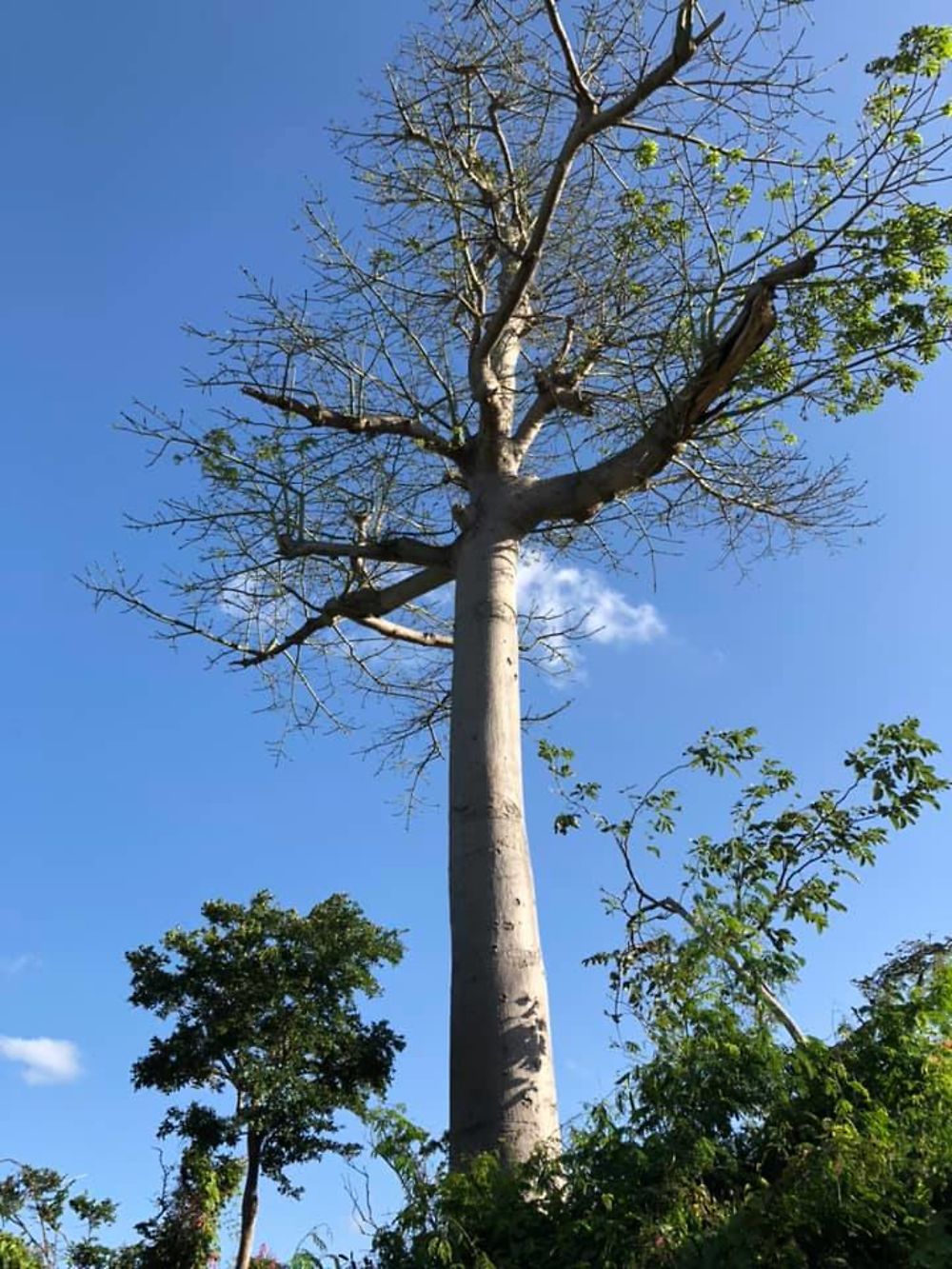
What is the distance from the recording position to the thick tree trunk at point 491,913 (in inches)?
144

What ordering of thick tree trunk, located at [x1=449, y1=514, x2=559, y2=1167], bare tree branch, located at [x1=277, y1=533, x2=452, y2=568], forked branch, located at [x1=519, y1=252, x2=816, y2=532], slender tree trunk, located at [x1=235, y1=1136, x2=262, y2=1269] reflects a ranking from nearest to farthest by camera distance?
thick tree trunk, located at [x1=449, y1=514, x2=559, y2=1167]
forked branch, located at [x1=519, y1=252, x2=816, y2=532]
bare tree branch, located at [x1=277, y1=533, x2=452, y2=568]
slender tree trunk, located at [x1=235, y1=1136, x2=262, y2=1269]

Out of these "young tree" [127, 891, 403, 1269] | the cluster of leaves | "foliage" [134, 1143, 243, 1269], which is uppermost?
"young tree" [127, 891, 403, 1269]

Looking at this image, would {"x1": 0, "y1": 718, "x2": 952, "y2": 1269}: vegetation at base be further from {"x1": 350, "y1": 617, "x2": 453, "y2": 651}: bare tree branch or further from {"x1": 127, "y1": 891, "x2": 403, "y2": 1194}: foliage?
{"x1": 127, "y1": 891, "x2": 403, "y2": 1194}: foliage

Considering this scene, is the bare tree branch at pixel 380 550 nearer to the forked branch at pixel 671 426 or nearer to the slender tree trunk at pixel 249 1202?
the forked branch at pixel 671 426

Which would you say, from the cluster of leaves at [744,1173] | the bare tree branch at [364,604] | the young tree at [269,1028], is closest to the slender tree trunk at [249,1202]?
the young tree at [269,1028]

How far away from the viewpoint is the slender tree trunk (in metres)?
8.36

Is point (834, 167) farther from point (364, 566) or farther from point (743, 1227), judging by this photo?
point (743, 1227)

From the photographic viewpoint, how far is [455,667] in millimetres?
4832

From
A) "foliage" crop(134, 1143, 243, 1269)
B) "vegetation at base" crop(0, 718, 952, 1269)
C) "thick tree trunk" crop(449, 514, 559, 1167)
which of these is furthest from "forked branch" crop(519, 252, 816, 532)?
"foliage" crop(134, 1143, 243, 1269)

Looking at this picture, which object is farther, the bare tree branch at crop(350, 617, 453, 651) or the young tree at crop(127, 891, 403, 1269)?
the young tree at crop(127, 891, 403, 1269)

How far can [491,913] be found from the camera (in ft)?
13.3

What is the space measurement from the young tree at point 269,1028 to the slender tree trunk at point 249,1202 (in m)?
0.01

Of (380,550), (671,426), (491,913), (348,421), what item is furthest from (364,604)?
(491,913)

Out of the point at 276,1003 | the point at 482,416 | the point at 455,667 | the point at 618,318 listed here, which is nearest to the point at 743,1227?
the point at 455,667
